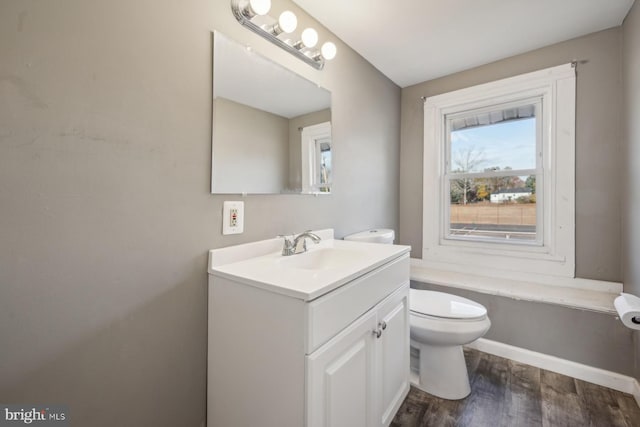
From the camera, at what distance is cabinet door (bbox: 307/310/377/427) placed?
2.59 feet

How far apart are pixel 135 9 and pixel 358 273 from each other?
1124mm

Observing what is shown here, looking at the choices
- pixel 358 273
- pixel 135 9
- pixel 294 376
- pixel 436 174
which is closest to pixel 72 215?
pixel 135 9

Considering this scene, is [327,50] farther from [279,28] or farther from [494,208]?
[494,208]

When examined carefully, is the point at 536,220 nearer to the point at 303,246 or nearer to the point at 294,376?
the point at 303,246

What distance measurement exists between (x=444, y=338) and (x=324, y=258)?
769 mm

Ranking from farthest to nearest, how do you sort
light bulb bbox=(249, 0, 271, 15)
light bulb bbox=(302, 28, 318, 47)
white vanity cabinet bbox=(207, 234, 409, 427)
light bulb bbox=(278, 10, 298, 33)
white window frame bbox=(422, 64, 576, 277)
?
white window frame bbox=(422, 64, 576, 277) < light bulb bbox=(302, 28, 318, 47) < light bulb bbox=(278, 10, 298, 33) < light bulb bbox=(249, 0, 271, 15) < white vanity cabinet bbox=(207, 234, 409, 427)

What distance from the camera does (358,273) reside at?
989 millimetres

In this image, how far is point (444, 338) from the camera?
1.44 m

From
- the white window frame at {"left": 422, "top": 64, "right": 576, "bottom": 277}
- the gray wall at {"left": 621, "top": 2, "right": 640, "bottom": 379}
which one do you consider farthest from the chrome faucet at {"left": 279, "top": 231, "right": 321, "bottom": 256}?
the gray wall at {"left": 621, "top": 2, "right": 640, "bottom": 379}

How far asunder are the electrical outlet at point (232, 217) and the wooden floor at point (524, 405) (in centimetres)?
121

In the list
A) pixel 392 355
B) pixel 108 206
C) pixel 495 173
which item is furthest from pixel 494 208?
pixel 108 206

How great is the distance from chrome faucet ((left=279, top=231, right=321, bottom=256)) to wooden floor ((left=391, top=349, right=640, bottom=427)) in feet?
3.18

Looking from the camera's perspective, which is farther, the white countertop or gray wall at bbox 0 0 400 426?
the white countertop

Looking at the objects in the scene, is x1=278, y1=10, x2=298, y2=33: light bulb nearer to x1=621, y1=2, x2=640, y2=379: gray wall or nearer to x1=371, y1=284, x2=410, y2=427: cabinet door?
x1=371, y1=284, x2=410, y2=427: cabinet door
